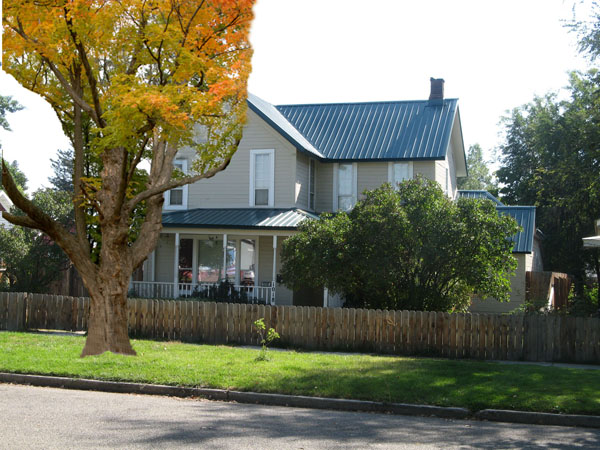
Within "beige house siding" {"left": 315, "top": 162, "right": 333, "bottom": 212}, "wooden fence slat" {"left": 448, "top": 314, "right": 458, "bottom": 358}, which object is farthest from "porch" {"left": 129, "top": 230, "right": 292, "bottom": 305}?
"wooden fence slat" {"left": 448, "top": 314, "right": 458, "bottom": 358}

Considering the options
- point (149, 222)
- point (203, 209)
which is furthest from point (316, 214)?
point (149, 222)

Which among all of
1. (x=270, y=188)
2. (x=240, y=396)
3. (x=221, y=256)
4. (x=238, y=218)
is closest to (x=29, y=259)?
(x=221, y=256)

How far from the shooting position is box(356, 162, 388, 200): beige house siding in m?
26.9

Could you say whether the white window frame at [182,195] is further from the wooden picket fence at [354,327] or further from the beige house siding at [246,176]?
the wooden picket fence at [354,327]

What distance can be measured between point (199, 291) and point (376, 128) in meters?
10.1

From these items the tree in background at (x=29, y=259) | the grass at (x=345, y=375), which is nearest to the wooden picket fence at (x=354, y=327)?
the grass at (x=345, y=375)

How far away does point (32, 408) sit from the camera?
31.6ft

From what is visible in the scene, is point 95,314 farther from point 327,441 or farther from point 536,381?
point 536,381

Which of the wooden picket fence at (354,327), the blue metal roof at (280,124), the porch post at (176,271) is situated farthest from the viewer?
the blue metal roof at (280,124)

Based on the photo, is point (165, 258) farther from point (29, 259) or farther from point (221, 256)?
point (29, 259)

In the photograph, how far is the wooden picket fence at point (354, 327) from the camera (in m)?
16.0

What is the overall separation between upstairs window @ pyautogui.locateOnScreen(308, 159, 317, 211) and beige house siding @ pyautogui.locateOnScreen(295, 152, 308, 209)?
1.30 feet

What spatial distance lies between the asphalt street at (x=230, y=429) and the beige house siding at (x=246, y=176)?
15764 mm

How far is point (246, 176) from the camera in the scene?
26.4 meters
